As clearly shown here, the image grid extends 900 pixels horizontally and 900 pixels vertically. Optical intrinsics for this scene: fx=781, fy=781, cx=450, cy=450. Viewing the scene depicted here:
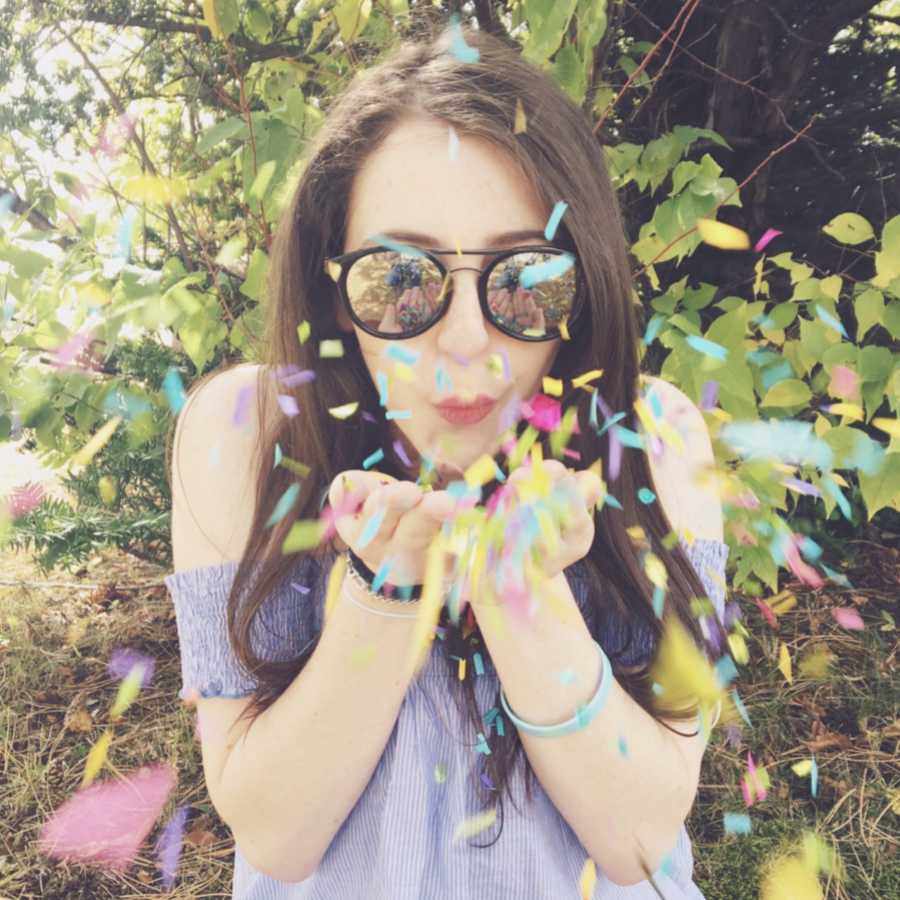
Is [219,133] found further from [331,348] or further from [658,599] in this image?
[658,599]

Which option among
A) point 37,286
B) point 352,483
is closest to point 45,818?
point 37,286

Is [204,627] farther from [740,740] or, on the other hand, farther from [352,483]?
[740,740]

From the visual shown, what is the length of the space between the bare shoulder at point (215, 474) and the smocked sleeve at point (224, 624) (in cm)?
3

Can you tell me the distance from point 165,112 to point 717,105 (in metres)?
1.77

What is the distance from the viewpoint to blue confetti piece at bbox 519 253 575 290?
1032 millimetres

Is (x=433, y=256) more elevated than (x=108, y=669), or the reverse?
(x=433, y=256)

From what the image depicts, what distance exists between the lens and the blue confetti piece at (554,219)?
1.05m

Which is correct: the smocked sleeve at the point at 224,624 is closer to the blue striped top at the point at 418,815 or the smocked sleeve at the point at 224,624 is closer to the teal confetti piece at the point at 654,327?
the blue striped top at the point at 418,815

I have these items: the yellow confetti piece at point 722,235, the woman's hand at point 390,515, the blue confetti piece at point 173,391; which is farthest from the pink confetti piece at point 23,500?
the yellow confetti piece at point 722,235

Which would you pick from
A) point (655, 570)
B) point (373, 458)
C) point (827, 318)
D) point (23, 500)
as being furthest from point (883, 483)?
point (23, 500)

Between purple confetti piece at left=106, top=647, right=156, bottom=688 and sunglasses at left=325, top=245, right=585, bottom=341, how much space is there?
1.90 m

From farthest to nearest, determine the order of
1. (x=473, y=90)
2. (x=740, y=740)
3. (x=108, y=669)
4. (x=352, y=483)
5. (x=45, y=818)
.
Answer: (x=108, y=669) < (x=740, y=740) < (x=45, y=818) < (x=473, y=90) < (x=352, y=483)

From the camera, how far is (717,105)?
234 cm

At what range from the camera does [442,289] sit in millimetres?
1026
